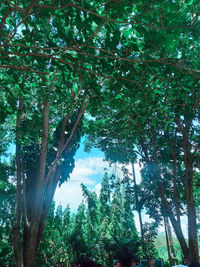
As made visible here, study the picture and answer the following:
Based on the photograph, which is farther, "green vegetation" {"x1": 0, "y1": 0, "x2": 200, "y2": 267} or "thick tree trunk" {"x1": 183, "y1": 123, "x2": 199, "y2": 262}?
"thick tree trunk" {"x1": 183, "y1": 123, "x2": 199, "y2": 262}

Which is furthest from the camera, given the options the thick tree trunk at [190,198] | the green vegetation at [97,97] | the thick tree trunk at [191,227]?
the thick tree trunk at [190,198]

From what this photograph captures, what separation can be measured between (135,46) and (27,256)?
665 cm

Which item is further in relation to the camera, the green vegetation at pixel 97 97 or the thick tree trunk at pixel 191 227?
the thick tree trunk at pixel 191 227

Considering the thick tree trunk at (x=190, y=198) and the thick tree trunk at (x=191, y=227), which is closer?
the thick tree trunk at (x=191, y=227)

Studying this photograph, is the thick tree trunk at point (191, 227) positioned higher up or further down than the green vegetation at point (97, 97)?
further down

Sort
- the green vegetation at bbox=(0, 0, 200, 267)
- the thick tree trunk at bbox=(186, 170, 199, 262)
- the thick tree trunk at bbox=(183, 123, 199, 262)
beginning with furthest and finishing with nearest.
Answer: the thick tree trunk at bbox=(183, 123, 199, 262), the thick tree trunk at bbox=(186, 170, 199, 262), the green vegetation at bbox=(0, 0, 200, 267)

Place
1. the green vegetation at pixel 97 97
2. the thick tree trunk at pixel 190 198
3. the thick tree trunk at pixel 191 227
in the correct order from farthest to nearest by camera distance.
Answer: the thick tree trunk at pixel 190 198 → the thick tree trunk at pixel 191 227 → the green vegetation at pixel 97 97

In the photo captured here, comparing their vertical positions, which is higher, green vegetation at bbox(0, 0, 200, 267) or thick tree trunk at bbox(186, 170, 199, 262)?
green vegetation at bbox(0, 0, 200, 267)

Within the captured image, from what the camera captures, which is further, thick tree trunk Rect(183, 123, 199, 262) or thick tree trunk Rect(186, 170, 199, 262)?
thick tree trunk Rect(183, 123, 199, 262)

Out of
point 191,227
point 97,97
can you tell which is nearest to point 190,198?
point 191,227

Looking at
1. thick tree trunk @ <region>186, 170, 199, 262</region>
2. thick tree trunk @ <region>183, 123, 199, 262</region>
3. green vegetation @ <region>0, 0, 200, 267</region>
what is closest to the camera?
green vegetation @ <region>0, 0, 200, 267</region>

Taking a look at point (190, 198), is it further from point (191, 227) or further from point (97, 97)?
point (97, 97)

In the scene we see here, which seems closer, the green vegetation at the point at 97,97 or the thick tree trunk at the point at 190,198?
the green vegetation at the point at 97,97

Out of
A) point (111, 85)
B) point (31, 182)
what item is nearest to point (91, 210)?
point (31, 182)
